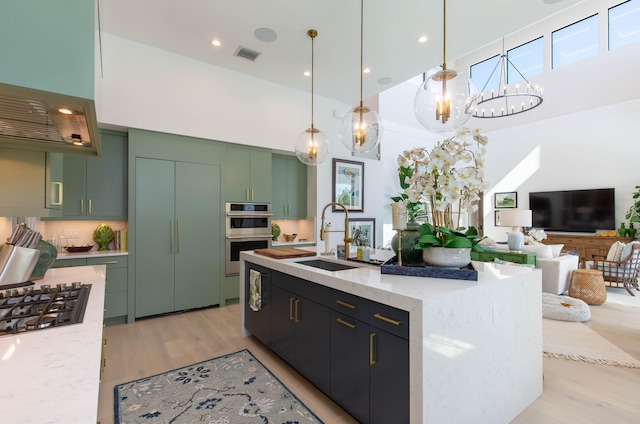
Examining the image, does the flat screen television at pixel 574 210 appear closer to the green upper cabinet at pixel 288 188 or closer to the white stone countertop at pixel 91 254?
the green upper cabinet at pixel 288 188

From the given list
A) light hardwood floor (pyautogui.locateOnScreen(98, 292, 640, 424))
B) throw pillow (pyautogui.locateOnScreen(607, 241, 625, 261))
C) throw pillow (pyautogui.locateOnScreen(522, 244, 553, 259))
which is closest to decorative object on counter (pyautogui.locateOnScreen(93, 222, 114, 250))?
light hardwood floor (pyautogui.locateOnScreen(98, 292, 640, 424))

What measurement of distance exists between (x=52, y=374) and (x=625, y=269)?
23.3 feet

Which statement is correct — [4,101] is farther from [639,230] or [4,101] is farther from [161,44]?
[639,230]

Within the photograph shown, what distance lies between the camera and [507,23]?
3371 millimetres

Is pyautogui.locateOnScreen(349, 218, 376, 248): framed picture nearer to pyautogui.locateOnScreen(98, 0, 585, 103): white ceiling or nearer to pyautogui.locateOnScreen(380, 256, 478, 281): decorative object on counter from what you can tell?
pyautogui.locateOnScreen(98, 0, 585, 103): white ceiling

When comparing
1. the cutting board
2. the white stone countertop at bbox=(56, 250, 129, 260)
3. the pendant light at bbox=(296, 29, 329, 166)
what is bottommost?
the white stone countertop at bbox=(56, 250, 129, 260)

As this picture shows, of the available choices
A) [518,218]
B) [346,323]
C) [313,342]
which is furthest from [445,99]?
[518,218]

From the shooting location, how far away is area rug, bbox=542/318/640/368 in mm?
2738

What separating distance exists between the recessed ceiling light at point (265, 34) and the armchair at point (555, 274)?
526cm

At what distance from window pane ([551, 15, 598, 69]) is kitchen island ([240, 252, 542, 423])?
8234 mm

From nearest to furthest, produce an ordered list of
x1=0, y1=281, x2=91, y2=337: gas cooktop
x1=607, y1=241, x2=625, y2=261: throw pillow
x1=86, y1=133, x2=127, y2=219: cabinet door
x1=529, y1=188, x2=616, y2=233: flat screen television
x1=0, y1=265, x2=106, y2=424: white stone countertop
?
x1=0, y1=265, x2=106, y2=424: white stone countertop, x1=0, y1=281, x2=91, y2=337: gas cooktop, x1=86, y1=133, x2=127, y2=219: cabinet door, x1=607, y1=241, x2=625, y2=261: throw pillow, x1=529, y1=188, x2=616, y2=233: flat screen television

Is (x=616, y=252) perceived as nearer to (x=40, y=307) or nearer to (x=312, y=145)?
(x=312, y=145)

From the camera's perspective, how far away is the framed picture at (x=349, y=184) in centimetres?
543

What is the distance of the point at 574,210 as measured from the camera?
7.16m
